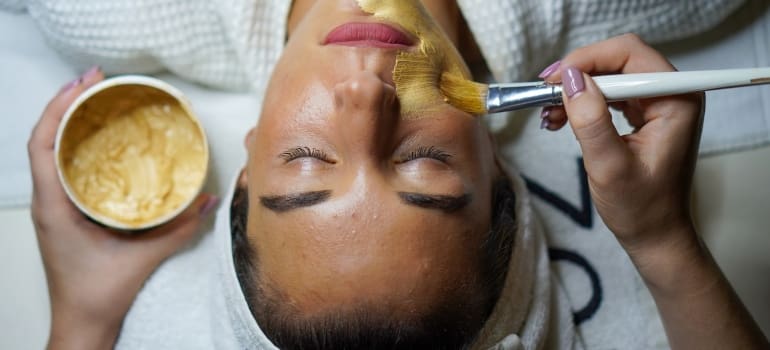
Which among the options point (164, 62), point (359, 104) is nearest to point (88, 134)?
point (164, 62)

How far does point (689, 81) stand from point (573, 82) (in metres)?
0.11

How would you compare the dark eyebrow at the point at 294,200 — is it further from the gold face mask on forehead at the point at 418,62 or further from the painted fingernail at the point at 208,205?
the painted fingernail at the point at 208,205

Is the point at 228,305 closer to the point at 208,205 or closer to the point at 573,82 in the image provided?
the point at 208,205

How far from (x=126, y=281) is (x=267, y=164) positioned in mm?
348

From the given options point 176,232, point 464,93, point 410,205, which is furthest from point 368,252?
point 176,232

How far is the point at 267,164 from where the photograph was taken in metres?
0.77

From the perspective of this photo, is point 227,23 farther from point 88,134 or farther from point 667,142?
point 667,142

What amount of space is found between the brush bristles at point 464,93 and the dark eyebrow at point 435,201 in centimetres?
10

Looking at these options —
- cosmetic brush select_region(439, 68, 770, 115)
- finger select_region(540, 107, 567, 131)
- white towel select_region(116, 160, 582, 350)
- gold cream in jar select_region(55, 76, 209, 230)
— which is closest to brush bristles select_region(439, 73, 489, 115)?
cosmetic brush select_region(439, 68, 770, 115)

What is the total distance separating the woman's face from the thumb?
15 cm

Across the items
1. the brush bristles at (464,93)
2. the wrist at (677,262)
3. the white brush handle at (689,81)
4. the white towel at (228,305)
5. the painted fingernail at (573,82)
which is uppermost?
the white brush handle at (689,81)

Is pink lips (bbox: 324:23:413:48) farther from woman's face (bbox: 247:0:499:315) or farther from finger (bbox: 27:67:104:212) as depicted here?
finger (bbox: 27:67:104:212)

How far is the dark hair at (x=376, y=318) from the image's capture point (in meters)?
0.71

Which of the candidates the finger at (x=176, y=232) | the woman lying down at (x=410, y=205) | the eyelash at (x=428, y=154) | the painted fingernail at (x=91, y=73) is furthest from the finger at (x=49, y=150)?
the eyelash at (x=428, y=154)
